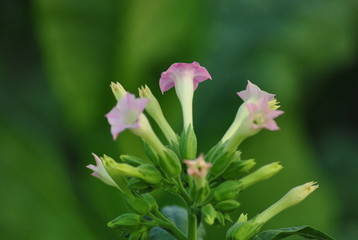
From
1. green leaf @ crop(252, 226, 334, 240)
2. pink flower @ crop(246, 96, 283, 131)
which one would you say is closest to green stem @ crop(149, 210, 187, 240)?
green leaf @ crop(252, 226, 334, 240)

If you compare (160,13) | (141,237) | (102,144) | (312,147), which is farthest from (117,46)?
(141,237)

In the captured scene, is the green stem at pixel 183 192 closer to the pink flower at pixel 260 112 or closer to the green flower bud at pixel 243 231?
the green flower bud at pixel 243 231

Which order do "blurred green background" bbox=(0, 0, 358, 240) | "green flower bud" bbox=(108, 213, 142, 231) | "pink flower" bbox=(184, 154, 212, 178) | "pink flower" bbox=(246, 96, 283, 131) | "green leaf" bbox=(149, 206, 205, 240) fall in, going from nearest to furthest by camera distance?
"pink flower" bbox=(184, 154, 212, 178), "pink flower" bbox=(246, 96, 283, 131), "green flower bud" bbox=(108, 213, 142, 231), "green leaf" bbox=(149, 206, 205, 240), "blurred green background" bbox=(0, 0, 358, 240)

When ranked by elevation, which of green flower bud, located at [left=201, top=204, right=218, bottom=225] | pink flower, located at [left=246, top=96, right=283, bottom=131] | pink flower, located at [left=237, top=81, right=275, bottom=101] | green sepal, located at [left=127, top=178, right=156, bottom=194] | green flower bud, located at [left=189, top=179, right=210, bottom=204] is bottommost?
green flower bud, located at [left=201, top=204, right=218, bottom=225]

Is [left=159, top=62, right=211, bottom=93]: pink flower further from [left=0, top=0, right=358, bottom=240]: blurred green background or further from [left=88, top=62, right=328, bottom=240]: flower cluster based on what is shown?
[left=0, top=0, right=358, bottom=240]: blurred green background

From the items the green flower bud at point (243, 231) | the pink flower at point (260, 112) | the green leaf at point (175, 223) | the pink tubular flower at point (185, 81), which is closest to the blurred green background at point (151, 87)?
the green leaf at point (175, 223)

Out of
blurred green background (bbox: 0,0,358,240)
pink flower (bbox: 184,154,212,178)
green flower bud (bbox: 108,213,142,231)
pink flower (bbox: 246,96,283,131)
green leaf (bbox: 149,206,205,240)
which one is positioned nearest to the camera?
pink flower (bbox: 184,154,212,178)

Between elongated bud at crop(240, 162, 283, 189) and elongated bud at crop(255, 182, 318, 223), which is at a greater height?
elongated bud at crop(240, 162, 283, 189)
